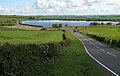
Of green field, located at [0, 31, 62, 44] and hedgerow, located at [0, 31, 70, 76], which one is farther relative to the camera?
green field, located at [0, 31, 62, 44]

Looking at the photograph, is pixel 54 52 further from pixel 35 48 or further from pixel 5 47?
pixel 5 47

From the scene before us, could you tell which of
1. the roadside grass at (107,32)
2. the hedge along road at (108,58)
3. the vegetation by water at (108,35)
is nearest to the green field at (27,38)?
the vegetation by water at (108,35)

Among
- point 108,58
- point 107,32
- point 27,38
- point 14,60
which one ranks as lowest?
point 107,32

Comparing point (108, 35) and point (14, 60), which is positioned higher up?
point (14, 60)

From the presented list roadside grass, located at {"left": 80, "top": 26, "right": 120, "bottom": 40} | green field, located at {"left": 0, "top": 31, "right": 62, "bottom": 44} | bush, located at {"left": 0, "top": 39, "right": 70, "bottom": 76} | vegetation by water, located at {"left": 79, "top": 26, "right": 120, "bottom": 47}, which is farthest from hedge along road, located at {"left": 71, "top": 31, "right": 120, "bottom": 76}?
roadside grass, located at {"left": 80, "top": 26, "right": 120, "bottom": 40}

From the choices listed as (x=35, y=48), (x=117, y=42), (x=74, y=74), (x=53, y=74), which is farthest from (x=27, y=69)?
(x=117, y=42)

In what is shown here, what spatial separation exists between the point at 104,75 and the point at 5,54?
639 centimetres

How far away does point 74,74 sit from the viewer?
17.5m

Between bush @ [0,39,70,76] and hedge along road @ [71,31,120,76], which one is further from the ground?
bush @ [0,39,70,76]

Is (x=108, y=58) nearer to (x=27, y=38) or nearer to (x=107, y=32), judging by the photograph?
(x=27, y=38)

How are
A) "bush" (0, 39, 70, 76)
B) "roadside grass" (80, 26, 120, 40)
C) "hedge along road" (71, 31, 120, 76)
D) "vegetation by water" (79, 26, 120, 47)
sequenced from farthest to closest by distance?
"roadside grass" (80, 26, 120, 40) < "vegetation by water" (79, 26, 120, 47) < "hedge along road" (71, 31, 120, 76) < "bush" (0, 39, 70, 76)

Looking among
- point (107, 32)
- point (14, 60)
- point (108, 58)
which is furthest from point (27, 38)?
point (14, 60)

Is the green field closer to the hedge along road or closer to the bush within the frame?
the hedge along road

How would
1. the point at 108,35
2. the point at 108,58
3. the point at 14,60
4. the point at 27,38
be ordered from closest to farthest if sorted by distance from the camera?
the point at 14,60 → the point at 108,58 → the point at 27,38 → the point at 108,35
